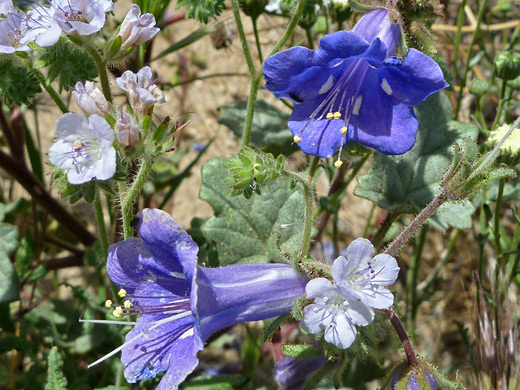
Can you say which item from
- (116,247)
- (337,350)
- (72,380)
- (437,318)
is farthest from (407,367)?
(437,318)

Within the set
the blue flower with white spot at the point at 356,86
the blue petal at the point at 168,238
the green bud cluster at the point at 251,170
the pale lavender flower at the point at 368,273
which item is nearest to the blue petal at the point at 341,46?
the blue flower with white spot at the point at 356,86

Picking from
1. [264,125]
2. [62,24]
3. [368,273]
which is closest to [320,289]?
[368,273]

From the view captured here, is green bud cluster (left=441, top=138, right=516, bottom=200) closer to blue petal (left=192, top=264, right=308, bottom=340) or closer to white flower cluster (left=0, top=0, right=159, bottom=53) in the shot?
blue petal (left=192, top=264, right=308, bottom=340)

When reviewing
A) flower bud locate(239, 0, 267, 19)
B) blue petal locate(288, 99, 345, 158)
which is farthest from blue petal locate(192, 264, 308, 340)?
flower bud locate(239, 0, 267, 19)

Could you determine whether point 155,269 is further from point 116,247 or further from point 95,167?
point 95,167

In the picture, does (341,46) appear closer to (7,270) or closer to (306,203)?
(306,203)
